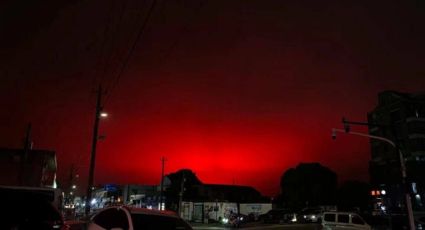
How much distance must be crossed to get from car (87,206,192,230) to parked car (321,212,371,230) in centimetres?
1844

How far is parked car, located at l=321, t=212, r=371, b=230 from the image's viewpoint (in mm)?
26777

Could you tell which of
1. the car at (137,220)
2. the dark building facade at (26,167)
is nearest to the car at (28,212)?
the car at (137,220)

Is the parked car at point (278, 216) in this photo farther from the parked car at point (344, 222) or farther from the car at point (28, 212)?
the car at point (28, 212)

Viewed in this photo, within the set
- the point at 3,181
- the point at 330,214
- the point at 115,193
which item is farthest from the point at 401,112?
the point at 115,193

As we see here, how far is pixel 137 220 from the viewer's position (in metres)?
10.0

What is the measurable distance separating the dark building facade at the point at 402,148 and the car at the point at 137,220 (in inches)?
2700

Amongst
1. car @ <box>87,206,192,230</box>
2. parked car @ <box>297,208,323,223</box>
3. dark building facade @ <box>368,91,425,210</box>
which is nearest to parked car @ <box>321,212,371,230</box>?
car @ <box>87,206,192,230</box>

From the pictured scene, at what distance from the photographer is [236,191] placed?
84.9 m

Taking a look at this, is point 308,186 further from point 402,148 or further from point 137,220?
point 137,220

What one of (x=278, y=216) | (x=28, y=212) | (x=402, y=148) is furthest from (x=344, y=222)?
(x=402, y=148)

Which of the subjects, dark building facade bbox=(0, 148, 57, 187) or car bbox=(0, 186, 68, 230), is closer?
car bbox=(0, 186, 68, 230)

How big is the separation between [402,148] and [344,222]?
53.6 metres

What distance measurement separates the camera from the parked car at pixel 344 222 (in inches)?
1054

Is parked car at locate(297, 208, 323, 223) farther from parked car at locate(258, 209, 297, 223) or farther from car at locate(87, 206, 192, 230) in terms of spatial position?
car at locate(87, 206, 192, 230)
